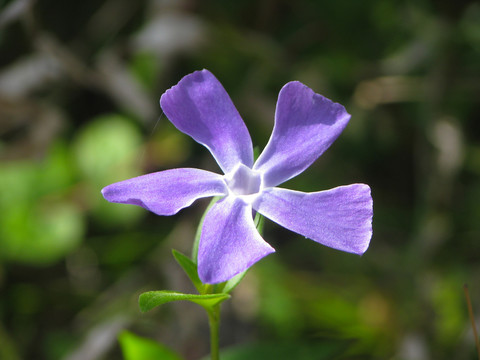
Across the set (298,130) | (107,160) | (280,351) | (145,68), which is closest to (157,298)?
(298,130)

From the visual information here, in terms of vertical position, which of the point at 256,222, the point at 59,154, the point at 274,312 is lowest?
the point at 274,312

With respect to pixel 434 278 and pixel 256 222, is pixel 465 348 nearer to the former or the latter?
pixel 434 278

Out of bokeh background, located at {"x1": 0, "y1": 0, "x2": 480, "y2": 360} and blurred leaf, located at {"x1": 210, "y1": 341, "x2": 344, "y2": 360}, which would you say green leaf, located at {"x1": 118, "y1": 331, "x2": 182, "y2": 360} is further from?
bokeh background, located at {"x1": 0, "y1": 0, "x2": 480, "y2": 360}

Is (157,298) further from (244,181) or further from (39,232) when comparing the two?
(39,232)

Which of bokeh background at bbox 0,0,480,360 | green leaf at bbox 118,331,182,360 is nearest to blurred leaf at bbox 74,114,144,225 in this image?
bokeh background at bbox 0,0,480,360

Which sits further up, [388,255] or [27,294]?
[27,294]

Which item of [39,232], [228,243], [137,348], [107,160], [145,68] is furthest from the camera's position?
[145,68]

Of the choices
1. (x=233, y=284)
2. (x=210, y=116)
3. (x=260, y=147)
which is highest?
(x=210, y=116)

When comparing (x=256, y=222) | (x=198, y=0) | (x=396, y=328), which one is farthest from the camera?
(x=198, y=0)

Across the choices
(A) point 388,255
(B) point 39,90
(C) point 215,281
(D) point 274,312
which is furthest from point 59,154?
(C) point 215,281
